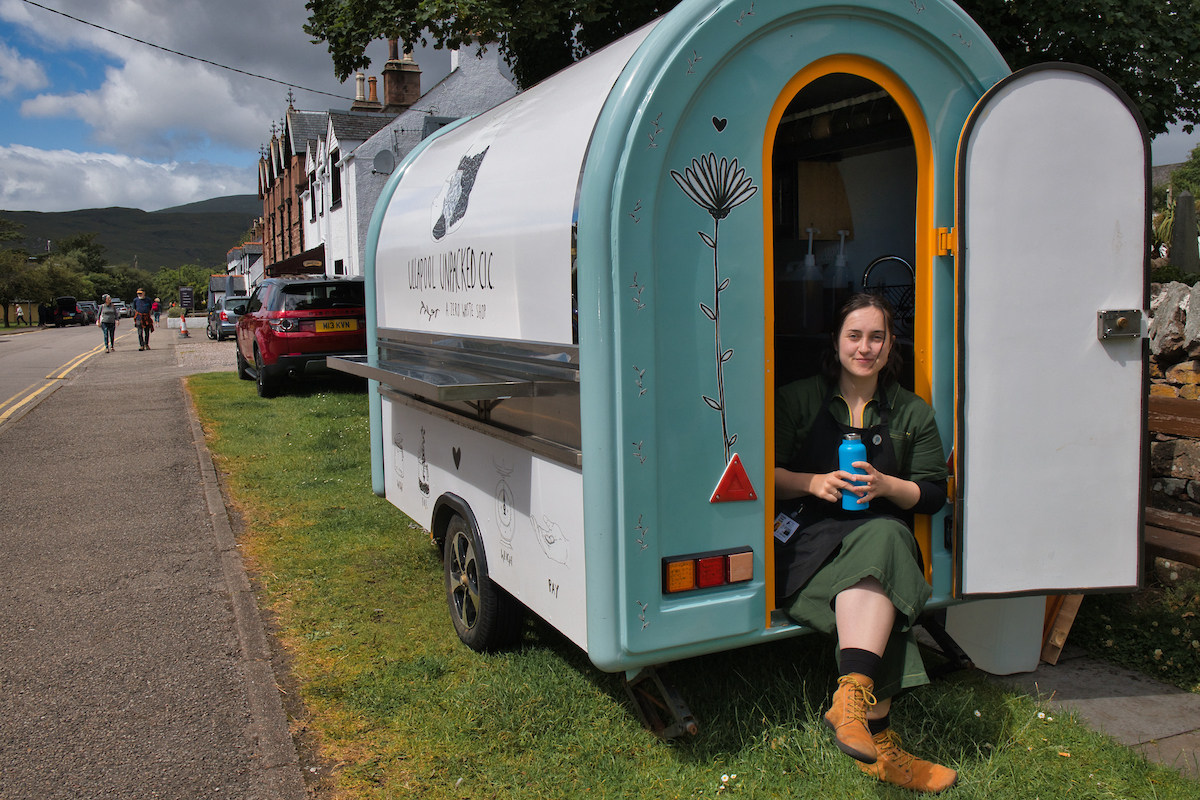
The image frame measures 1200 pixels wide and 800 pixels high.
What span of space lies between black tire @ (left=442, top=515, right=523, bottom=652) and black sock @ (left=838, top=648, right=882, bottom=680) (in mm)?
1606

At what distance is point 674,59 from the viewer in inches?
103

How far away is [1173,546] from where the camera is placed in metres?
3.93

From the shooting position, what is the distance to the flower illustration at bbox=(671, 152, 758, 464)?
8.80 feet

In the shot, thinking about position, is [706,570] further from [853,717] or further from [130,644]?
[130,644]

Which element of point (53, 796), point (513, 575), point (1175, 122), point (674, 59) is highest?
point (1175, 122)

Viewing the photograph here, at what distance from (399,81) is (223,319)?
10.6m

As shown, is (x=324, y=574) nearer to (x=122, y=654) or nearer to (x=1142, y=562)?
(x=122, y=654)

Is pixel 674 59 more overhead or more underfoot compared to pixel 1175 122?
more underfoot

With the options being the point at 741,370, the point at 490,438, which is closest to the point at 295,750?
the point at 490,438

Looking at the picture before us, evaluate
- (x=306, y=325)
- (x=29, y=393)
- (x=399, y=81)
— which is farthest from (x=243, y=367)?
(x=399, y=81)

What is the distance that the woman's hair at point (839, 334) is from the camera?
3092 mm

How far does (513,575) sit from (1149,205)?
8.68 feet

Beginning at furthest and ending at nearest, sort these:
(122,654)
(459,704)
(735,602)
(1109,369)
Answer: (122,654) < (459,704) < (1109,369) < (735,602)

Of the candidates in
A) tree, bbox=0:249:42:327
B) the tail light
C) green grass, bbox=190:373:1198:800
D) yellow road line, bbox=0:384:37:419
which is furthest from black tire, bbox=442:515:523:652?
tree, bbox=0:249:42:327
